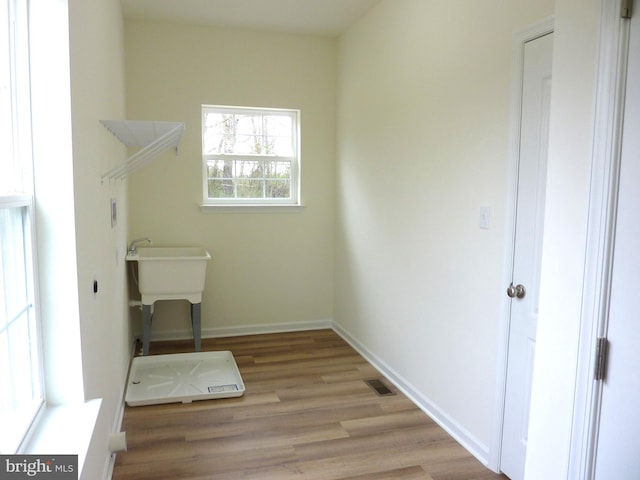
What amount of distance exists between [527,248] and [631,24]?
1.22 m

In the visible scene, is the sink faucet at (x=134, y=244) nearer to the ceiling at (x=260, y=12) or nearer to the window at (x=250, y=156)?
the window at (x=250, y=156)

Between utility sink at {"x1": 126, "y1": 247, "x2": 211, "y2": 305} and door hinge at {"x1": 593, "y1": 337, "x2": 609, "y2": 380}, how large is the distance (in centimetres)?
301

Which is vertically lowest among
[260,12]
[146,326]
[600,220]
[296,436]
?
[296,436]

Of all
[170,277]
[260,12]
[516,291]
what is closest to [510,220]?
[516,291]

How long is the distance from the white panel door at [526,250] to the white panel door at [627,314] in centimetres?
99

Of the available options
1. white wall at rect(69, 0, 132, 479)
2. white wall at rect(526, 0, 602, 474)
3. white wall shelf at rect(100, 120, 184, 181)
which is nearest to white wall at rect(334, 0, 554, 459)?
white wall at rect(526, 0, 602, 474)

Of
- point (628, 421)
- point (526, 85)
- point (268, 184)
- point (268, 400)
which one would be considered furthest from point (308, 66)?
point (628, 421)

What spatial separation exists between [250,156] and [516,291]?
291 centimetres

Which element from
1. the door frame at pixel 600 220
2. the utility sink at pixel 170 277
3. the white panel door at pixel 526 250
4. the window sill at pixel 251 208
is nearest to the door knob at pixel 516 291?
the white panel door at pixel 526 250

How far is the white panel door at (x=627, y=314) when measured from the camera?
3.55 feet

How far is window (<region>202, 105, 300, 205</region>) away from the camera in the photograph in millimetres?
4359

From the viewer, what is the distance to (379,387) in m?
3.36

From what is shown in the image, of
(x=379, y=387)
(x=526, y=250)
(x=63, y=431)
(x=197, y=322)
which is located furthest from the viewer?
(x=197, y=322)

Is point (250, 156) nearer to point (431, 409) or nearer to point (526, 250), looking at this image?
point (431, 409)
